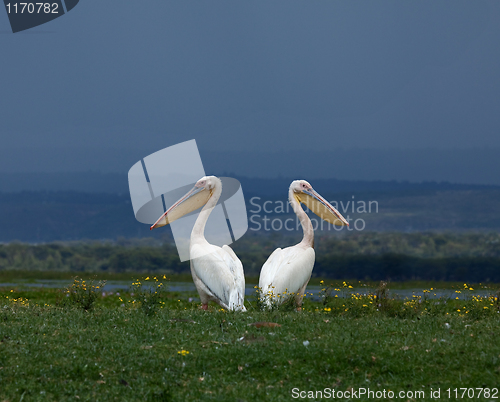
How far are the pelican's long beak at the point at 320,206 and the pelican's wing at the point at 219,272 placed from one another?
282 cm

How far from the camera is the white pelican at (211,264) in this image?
10.3 metres

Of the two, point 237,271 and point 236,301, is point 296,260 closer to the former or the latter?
point 237,271

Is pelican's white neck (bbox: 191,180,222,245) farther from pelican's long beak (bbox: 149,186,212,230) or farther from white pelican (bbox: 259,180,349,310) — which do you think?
white pelican (bbox: 259,180,349,310)

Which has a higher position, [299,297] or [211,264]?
[211,264]

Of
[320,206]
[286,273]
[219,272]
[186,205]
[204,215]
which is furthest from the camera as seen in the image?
[320,206]

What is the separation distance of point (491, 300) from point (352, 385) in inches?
215

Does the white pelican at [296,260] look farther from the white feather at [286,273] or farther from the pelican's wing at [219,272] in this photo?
the pelican's wing at [219,272]

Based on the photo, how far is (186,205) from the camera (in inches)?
493

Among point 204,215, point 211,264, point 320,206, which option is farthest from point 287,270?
point 320,206

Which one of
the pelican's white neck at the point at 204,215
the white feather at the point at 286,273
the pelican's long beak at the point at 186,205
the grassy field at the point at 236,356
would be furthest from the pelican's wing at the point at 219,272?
the pelican's long beak at the point at 186,205

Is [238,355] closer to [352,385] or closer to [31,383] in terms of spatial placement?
[352,385]

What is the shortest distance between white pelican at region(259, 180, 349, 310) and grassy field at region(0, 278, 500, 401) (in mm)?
1495

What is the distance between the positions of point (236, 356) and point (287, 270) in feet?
13.8

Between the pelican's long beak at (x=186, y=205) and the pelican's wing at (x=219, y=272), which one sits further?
the pelican's long beak at (x=186, y=205)
